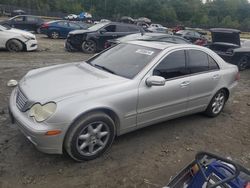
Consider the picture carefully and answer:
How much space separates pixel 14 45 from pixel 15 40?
207mm

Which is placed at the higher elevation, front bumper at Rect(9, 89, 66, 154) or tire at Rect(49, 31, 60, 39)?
front bumper at Rect(9, 89, 66, 154)

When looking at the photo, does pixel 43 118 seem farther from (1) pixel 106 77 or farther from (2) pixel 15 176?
(1) pixel 106 77

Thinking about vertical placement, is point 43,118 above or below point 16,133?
above

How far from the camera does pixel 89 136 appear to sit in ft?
12.5

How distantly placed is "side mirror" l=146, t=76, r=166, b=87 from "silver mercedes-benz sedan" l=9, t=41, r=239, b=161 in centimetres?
1

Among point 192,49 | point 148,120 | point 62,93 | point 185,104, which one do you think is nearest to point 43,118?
point 62,93

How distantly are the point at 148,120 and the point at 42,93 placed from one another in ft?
5.25

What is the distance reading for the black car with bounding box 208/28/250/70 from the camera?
11.0 metres

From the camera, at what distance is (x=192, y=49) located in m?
5.12

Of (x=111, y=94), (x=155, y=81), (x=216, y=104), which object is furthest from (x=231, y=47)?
(x=111, y=94)

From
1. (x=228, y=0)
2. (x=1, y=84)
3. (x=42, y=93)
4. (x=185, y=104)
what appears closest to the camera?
(x=42, y=93)

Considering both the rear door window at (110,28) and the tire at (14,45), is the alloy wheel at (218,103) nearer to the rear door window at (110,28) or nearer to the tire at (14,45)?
the tire at (14,45)

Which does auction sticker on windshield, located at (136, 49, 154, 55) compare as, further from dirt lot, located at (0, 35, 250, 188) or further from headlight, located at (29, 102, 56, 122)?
headlight, located at (29, 102, 56, 122)

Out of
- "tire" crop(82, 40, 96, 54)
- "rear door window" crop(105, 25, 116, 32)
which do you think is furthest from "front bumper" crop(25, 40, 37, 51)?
"rear door window" crop(105, 25, 116, 32)
